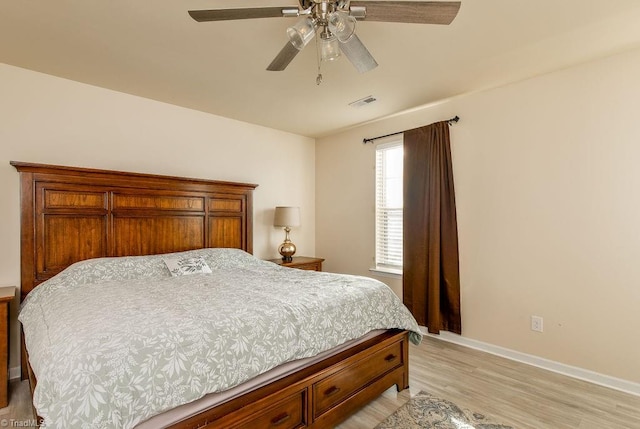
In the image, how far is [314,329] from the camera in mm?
1802

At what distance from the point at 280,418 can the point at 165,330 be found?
2.40 feet

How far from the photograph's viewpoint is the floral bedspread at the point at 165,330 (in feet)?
3.78

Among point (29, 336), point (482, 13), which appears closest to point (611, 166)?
point (482, 13)

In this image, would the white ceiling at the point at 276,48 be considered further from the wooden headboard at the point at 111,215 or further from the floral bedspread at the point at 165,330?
the floral bedspread at the point at 165,330

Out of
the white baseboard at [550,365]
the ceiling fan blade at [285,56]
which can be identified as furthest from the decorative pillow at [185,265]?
the white baseboard at [550,365]

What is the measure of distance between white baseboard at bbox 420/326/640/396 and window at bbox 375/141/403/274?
97 cm

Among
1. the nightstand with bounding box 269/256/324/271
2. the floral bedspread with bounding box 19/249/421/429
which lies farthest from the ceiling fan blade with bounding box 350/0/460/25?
the nightstand with bounding box 269/256/324/271

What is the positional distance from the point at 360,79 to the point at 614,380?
10.2 feet

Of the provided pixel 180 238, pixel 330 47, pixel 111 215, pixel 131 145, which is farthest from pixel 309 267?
pixel 330 47

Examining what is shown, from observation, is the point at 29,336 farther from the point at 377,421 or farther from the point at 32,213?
the point at 377,421

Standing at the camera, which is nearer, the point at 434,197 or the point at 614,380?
the point at 614,380

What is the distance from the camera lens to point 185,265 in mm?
2865

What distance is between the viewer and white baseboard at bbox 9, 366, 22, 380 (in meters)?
2.54

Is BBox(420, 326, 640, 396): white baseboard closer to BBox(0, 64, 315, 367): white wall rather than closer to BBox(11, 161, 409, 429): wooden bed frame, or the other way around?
BBox(11, 161, 409, 429): wooden bed frame
